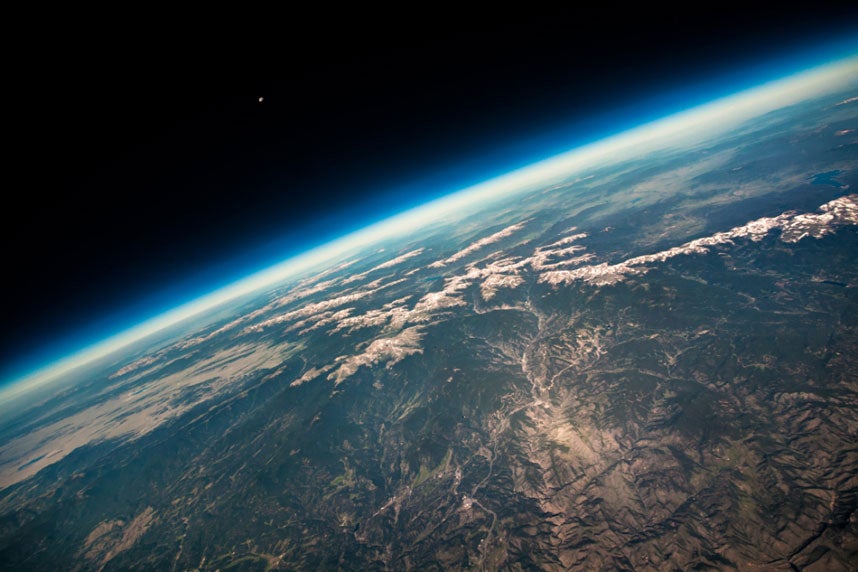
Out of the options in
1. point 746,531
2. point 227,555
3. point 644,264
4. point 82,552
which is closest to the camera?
point 746,531

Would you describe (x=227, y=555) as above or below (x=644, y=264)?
below

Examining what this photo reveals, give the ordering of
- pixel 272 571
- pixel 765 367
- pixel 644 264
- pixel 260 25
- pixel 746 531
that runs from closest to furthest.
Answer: pixel 260 25 → pixel 746 531 → pixel 272 571 → pixel 765 367 → pixel 644 264

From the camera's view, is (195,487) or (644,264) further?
(644,264)

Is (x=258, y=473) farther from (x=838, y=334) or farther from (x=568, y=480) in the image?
(x=838, y=334)

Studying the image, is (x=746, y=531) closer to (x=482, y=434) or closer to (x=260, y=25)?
(x=482, y=434)

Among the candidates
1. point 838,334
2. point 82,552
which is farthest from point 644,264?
point 82,552

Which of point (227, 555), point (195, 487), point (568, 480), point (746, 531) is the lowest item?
point (746, 531)

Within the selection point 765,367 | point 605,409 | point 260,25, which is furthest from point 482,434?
point 260,25
